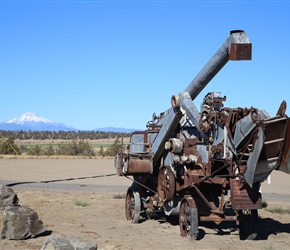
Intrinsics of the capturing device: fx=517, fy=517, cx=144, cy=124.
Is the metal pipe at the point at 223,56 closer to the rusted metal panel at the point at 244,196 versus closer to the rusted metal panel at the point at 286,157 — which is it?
the rusted metal panel at the point at 286,157

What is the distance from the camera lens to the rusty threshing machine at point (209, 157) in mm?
10344

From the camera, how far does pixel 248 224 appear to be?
12555 mm

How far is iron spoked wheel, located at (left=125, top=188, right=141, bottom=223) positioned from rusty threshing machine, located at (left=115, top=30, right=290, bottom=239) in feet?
0.10

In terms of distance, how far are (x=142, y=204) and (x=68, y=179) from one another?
16.1 metres

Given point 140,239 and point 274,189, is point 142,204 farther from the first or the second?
point 274,189

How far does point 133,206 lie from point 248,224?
13.2 feet

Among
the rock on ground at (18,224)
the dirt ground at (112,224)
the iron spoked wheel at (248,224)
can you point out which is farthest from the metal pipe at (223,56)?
the rock on ground at (18,224)

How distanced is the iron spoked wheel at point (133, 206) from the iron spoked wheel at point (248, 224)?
11.2ft

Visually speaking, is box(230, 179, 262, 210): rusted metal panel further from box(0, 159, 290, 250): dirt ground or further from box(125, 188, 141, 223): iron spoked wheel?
box(125, 188, 141, 223): iron spoked wheel

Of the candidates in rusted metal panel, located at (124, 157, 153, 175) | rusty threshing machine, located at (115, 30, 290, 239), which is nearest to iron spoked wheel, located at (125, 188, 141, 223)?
rusty threshing machine, located at (115, 30, 290, 239)

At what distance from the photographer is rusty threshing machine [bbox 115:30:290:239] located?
1034 cm

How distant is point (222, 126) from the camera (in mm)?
11281

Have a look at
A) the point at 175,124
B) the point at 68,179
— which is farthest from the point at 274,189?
the point at 175,124

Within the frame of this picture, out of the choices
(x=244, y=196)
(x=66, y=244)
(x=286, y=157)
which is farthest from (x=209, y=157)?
(x=66, y=244)
